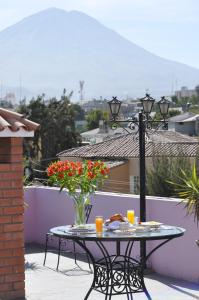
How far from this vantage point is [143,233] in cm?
711

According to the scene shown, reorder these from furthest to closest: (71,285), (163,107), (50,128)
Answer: (50,128)
(163,107)
(71,285)

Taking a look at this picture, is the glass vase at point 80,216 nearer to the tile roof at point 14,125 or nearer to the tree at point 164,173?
the tile roof at point 14,125

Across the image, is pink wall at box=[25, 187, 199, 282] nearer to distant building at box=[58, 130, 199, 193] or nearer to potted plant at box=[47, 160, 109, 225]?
potted plant at box=[47, 160, 109, 225]

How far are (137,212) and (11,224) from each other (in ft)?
9.67

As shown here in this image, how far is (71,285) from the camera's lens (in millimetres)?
9008

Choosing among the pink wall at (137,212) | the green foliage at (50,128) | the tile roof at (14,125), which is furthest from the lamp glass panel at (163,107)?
the green foliage at (50,128)

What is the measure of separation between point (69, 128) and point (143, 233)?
48.5 meters

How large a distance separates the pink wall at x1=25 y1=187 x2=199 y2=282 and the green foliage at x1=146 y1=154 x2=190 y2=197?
2.92 m

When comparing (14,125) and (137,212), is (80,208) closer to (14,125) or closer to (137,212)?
(14,125)

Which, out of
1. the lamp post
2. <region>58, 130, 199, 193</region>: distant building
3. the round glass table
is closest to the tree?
the lamp post

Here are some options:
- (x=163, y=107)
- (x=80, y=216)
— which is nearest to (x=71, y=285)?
(x=80, y=216)

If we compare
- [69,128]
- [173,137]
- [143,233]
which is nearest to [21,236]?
[143,233]

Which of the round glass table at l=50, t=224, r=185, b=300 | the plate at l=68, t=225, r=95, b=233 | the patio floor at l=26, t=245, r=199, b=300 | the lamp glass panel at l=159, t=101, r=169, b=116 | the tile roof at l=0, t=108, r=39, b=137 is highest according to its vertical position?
the lamp glass panel at l=159, t=101, r=169, b=116

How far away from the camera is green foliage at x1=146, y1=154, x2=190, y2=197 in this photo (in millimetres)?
14797
